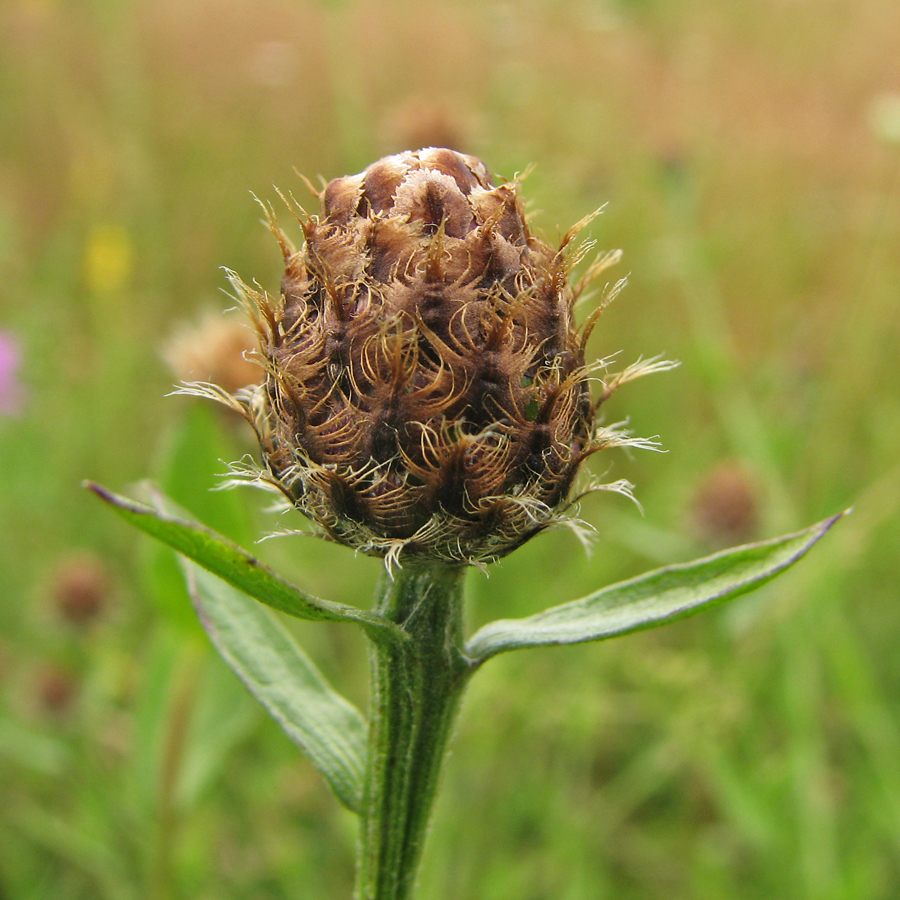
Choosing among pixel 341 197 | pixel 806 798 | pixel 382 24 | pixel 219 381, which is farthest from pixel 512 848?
pixel 382 24

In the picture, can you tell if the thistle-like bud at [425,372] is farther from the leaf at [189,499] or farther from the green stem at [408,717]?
the leaf at [189,499]

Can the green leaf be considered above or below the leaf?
below

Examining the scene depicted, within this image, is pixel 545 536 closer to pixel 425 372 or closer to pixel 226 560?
pixel 425 372

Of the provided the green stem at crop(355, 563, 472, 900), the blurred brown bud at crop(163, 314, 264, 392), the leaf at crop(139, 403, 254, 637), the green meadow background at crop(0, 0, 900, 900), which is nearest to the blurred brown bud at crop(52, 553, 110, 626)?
the green meadow background at crop(0, 0, 900, 900)

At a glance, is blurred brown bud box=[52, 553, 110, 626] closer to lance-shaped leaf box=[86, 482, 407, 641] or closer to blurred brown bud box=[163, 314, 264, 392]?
blurred brown bud box=[163, 314, 264, 392]

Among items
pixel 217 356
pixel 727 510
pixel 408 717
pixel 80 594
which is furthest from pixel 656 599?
pixel 80 594

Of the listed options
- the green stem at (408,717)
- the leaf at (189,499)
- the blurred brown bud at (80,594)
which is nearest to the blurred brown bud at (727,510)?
the leaf at (189,499)
